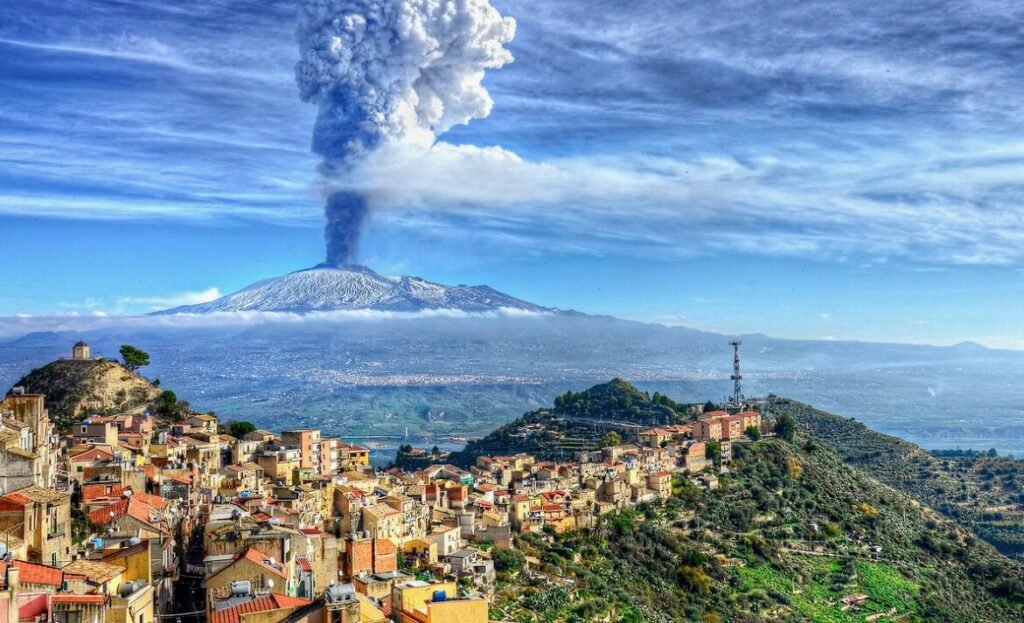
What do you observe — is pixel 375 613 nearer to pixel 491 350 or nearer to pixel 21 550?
pixel 21 550

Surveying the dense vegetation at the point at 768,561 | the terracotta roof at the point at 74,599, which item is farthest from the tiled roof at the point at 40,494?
the dense vegetation at the point at 768,561

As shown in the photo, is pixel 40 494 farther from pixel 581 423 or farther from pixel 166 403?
pixel 581 423

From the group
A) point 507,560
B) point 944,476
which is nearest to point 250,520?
point 507,560

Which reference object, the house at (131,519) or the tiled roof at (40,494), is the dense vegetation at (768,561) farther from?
the tiled roof at (40,494)

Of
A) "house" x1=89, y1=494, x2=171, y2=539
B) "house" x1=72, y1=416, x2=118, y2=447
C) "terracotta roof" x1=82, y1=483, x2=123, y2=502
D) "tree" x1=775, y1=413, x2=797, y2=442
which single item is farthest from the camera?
"tree" x1=775, y1=413, x2=797, y2=442

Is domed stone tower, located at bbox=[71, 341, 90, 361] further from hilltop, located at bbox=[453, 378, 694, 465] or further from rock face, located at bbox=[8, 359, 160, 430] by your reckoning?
hilltop, located at bbox=[453, 378, 694, 465]

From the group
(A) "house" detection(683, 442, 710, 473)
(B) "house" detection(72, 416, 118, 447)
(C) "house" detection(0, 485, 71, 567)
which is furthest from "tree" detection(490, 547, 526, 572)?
(A) "house" detection(683, 442, 710, 473)

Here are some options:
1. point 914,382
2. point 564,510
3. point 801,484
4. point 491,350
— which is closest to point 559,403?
point 801,484
